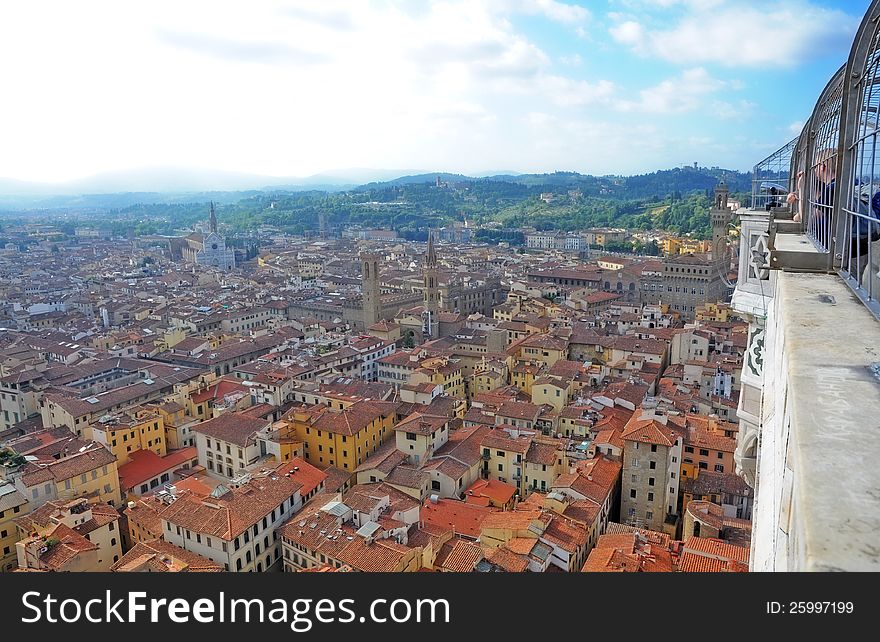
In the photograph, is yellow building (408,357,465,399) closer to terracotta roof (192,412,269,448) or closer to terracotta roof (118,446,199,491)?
terracotta roof (192,412,269,448)

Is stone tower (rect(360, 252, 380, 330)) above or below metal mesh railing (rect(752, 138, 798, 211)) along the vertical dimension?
below

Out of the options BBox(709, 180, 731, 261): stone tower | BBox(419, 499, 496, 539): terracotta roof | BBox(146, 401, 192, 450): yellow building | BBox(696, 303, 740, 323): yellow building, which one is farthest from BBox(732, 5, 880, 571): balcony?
BBox(709, 180, 731, 261): stone tower

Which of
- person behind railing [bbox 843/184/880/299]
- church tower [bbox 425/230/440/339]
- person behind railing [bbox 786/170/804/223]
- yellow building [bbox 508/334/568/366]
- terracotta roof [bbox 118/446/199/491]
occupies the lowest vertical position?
terracotta roof [bbox 118/446/199/491]

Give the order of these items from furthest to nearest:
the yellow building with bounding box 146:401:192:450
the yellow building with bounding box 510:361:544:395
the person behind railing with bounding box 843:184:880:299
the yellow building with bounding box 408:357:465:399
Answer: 1. the yellow building with bounding box 510:361:544:395
2. the yellow building with bounding box 408:357:465:399
3. the yellow building with bounding box 146:401:192:450
4. the person behind railing with bounding box 843:184:880:299

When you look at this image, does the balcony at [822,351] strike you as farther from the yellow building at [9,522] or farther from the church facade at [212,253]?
the church facade at [212,253]

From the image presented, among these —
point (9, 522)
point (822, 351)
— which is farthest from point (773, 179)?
point (9, 522)

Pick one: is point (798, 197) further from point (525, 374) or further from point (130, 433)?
point (130, 433)

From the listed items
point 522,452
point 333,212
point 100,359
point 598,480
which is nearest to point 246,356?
point 100,359
